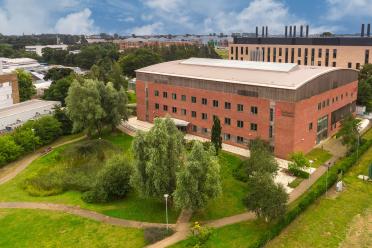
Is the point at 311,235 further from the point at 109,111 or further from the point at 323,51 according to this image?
the point at 323,51

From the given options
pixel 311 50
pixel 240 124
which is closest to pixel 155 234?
pixel 240 124

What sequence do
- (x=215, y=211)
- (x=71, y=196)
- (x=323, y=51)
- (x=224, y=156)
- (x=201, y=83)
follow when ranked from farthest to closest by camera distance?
(x=323, y=51) → (x=201, y=83) → (x=224, y=156) → (x=71, y=196) → (x=215, y=211)

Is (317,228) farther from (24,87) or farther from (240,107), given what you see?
(24,87)

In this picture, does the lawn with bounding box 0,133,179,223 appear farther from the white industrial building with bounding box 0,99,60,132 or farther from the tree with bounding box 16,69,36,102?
the tree with bounding box 16,69,36,102

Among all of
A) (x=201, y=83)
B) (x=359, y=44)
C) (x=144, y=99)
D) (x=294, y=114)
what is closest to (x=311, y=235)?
(x=294, y=114)

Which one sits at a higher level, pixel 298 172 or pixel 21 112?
pixel 21 112
